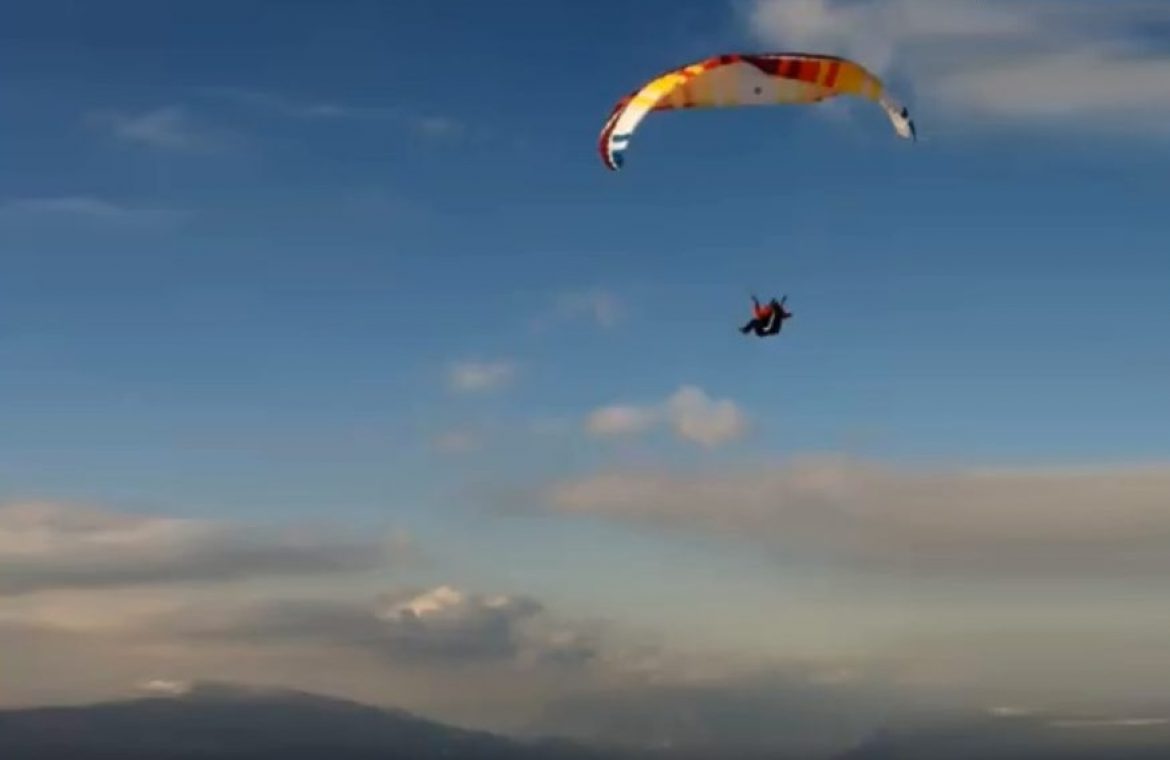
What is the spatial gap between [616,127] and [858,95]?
11242 mm

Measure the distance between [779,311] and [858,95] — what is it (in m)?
11.0

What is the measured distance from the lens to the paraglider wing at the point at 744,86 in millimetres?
170000

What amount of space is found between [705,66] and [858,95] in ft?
23.8

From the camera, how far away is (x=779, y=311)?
17462cm

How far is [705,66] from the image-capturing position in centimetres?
17000

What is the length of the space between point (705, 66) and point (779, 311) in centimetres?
1255

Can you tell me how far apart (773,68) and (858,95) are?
13.7ft

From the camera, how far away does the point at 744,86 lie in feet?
561

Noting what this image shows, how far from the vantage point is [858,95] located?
17112 centimetres

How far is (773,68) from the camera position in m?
170

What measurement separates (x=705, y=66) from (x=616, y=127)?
4.93 metres

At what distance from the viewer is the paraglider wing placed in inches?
6693
